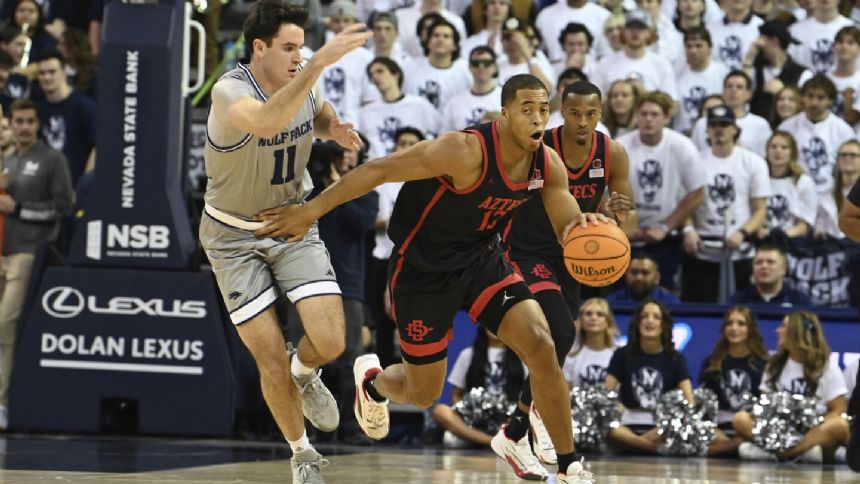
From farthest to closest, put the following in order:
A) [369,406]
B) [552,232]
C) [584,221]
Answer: [552,232], [369,406], [584,221]

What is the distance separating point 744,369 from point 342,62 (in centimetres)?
517

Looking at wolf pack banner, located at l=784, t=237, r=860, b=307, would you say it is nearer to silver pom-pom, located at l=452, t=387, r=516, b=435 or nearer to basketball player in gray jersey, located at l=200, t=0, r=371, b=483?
silver pom-pom, located at l=452, t=387, r=516, b=435

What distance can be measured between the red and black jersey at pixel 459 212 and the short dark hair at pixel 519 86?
0.66 feet

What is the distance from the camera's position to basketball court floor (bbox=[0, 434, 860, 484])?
332 inches

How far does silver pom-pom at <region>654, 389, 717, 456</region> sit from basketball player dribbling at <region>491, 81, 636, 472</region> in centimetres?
277

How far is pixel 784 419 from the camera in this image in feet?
37.6

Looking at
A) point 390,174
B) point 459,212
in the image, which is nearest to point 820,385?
point 459,212

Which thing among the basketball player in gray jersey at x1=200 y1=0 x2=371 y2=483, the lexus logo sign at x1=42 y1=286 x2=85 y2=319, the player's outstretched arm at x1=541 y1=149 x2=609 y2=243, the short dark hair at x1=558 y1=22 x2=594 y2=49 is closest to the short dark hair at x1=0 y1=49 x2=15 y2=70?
the lexus logo sign at x1=42 y1=286 x2=85 y2=319

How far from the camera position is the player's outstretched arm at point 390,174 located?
7285mm

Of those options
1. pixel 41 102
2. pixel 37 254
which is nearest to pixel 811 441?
pixel 37 254

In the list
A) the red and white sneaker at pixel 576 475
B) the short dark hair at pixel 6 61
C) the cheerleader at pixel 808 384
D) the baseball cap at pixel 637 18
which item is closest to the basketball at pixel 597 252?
the red and white sneaker at pixel 576 475

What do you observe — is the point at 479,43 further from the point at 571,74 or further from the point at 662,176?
the point at 662,176

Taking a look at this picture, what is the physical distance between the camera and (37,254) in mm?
12344

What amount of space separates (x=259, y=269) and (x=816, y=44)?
28.6 ft
